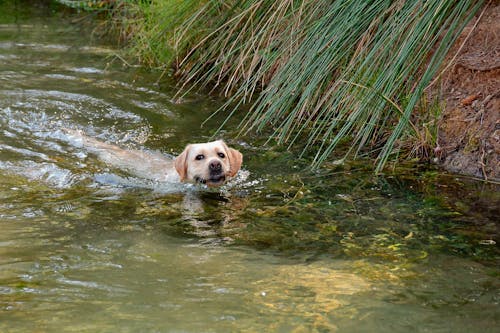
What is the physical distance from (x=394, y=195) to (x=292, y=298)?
1959 mm

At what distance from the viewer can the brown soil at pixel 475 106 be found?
5.44m

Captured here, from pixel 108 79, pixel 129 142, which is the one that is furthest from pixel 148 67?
pixel 129 142

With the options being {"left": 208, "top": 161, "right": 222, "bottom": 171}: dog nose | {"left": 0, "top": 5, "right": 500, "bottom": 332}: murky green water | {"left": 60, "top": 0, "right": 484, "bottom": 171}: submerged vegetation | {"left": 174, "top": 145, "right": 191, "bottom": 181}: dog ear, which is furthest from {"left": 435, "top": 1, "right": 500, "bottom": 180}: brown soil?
{"left": 174, "top": 145, "right": 191, "bottom": 181}: dog ear

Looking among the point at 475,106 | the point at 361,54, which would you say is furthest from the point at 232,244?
the point at 475,106

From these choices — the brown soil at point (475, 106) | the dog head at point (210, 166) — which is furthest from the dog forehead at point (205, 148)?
the brown soil at point (475, 106)

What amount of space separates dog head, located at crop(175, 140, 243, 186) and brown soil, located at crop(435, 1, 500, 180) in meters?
1.58

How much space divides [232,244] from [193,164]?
1.67 m

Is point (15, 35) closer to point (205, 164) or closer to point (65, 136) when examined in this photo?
point (65, 136)

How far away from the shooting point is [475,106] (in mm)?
5707

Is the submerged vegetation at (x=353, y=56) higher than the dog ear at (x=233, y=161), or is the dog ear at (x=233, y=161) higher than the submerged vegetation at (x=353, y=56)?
the submerged vegetation at (x=353, y=56)

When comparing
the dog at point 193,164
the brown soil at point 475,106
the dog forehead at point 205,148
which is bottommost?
the dog at point 193,164

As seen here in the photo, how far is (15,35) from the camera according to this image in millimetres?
10609

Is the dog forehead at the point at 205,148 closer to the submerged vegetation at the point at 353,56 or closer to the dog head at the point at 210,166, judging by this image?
the dog head at the point at 210,166

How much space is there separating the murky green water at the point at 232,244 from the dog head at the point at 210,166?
140mm
